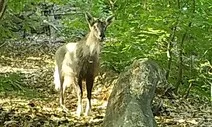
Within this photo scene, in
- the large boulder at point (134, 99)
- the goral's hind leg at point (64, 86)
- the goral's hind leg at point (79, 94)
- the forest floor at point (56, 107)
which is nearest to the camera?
the large boulder at point (134, 99)

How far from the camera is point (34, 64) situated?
16.2 m

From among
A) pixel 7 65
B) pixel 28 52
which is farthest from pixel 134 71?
pixel 28 52

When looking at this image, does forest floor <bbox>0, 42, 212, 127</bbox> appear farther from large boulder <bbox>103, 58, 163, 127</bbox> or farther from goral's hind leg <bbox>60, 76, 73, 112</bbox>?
large boulder <bbox>103, 58, 163, 127</bbox>

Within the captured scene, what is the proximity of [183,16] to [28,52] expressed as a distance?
1147cm

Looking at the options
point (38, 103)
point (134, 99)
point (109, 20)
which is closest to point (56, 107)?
point (38, 103)

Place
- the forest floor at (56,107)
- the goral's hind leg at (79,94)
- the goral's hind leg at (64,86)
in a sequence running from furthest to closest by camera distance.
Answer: the goral's hind leg at (64,86) → the goral's hind leg at (79,94) → the forest floor at (56,107)

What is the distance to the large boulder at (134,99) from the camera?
463 cm

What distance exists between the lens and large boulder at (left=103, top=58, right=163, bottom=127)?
4.63m

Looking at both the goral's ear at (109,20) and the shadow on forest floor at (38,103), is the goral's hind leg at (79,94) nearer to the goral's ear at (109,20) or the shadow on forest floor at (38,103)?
the shadow on forest floor at (38,103)

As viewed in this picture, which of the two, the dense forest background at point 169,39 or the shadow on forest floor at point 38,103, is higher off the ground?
the dense forest background at point 169,39

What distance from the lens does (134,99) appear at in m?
4.83

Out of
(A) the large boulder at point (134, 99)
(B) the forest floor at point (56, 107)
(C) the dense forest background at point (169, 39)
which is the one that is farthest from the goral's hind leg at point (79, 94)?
(A) the large boulder at point (134, 99)

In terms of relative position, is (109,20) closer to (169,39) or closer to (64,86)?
(169,39)

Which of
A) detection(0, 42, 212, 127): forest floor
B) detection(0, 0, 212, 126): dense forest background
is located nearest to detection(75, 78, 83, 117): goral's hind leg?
detection(0, 42, 212, 127): forest floor
